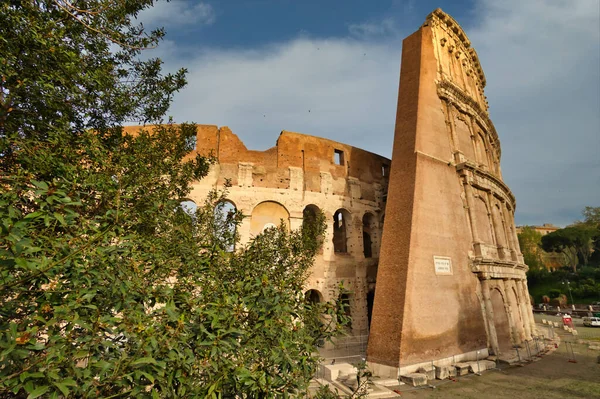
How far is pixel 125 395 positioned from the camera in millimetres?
2328

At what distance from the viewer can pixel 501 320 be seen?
51.4ft

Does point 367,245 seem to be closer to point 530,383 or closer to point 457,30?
point 530,383

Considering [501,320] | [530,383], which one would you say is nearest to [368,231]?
[501,320]

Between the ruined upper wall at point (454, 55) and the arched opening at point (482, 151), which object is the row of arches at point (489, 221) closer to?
the arched opening at point (482, 151)

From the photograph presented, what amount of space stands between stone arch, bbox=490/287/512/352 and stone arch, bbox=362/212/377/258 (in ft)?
22.8

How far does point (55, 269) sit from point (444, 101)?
1953 centimetres

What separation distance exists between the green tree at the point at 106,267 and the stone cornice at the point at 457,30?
19020mm

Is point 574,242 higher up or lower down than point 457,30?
lower down

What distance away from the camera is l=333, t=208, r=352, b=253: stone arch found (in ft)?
62.8

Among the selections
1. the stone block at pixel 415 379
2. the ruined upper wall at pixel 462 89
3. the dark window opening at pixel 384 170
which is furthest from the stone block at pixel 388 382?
the dark window opening at pixel 384 170

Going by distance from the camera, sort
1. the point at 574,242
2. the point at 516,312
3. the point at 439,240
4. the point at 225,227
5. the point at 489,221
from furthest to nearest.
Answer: the point at 574,242 < the point at 489,221 < the point at 516,312 < the point at 439,240 < the point at 225,227

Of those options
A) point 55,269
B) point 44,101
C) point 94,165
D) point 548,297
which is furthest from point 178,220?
point 548,297

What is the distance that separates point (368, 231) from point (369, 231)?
21cm

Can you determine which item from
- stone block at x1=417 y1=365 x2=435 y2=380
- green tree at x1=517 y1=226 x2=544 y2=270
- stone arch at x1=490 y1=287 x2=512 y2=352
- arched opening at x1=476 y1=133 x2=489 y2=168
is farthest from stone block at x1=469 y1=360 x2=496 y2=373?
green tree at x1=517 y1=226 x2=544 y2=270
